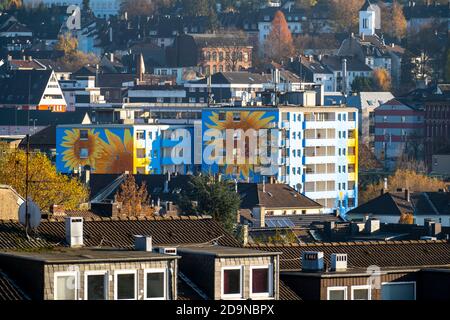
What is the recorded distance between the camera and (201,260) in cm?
1934

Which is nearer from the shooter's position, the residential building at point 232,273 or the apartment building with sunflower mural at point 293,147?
the residential building at point 232,273

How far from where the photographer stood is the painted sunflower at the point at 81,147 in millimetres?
97375

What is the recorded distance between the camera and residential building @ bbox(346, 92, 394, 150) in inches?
5246

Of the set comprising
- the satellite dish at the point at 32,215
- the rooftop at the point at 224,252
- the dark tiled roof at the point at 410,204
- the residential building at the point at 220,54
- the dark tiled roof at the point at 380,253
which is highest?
the residential building at the point at 220,54

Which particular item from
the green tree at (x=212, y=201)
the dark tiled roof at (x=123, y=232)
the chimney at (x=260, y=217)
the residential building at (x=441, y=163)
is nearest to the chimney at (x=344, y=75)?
the residential building at (x=441, y=163)

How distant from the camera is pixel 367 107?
138000 millimetres

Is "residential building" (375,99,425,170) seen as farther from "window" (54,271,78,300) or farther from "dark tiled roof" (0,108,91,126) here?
"window" (54,271,78,300)

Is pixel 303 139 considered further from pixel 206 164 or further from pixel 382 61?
pixel 382 61

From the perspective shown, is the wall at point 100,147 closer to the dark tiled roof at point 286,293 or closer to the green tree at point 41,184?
the green tree at point 41,184

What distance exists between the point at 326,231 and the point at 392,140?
7928 cm

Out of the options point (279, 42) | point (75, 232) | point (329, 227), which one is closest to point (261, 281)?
point (75, 232)

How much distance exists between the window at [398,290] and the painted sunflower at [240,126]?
74.9 meters

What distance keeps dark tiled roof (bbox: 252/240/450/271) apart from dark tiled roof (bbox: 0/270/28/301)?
538cm

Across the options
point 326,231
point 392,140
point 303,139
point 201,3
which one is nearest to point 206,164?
point 303,139
